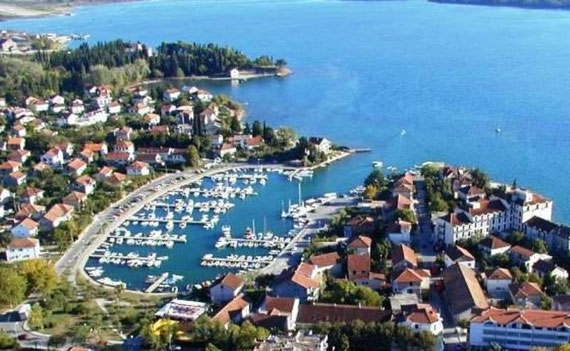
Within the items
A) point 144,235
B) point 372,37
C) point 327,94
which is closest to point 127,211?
point 144,235

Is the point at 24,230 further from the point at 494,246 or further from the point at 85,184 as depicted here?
the point at 494,246

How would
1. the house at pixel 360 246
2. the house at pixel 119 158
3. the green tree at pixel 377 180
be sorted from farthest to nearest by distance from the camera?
the house at pixel 119 158
the green tree at pixel 377 180
the house at pixel 360 246

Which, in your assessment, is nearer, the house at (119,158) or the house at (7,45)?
the house at (119,158)

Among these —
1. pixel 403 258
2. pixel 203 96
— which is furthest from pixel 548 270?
pixel 203 96

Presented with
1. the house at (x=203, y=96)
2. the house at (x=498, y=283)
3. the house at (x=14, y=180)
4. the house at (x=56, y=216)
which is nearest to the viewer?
the house at (x=498, y=283)

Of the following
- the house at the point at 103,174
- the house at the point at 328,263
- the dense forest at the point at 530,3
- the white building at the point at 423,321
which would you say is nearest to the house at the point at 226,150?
the house at the point at 103,174

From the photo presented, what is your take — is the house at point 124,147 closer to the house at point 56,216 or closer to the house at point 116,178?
the house at point 116,178
